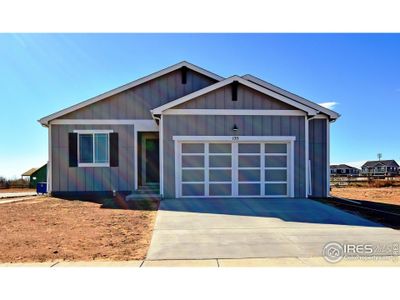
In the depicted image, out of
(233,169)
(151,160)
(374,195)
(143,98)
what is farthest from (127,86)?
(374,195)

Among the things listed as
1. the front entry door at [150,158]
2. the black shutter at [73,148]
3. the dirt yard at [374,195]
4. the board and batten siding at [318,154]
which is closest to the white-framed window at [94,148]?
the black shutter at [73,148]

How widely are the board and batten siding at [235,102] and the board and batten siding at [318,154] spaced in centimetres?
258

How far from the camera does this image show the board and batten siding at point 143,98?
14172mm

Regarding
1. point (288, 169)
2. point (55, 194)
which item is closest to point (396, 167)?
point (288, 169)

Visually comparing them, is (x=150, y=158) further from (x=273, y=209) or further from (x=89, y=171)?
(x=273, y=209)

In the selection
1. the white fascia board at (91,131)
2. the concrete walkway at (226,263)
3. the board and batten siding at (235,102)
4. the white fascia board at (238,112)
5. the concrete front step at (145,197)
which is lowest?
the concrete walkway at (226,263)

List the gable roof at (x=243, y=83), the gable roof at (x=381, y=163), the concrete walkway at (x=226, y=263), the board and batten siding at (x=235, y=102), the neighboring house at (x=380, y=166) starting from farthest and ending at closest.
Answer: the gable roof at (x=381, y=163)
the neighboring house at (x=380, y=166)
the board and batten siding at (x=235, y=102)
the gable roof at (x=243, y=83)
the concrete walkway at (x=226, y=263)

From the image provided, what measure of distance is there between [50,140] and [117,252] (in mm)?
10154

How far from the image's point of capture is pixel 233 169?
1201cm

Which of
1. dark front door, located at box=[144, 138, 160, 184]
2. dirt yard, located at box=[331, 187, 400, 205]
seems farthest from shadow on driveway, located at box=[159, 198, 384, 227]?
dirt yard, located at box=[331, 187, 400, 205]

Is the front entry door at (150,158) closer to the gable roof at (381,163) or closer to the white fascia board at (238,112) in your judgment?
the white fascia board at (238,112)

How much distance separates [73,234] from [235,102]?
754 cm

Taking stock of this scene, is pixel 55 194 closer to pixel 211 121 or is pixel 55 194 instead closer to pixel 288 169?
pixel 211 121

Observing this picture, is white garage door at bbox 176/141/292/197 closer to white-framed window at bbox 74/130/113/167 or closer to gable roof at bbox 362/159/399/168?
white-framed window at bbox 74/130/113/167
